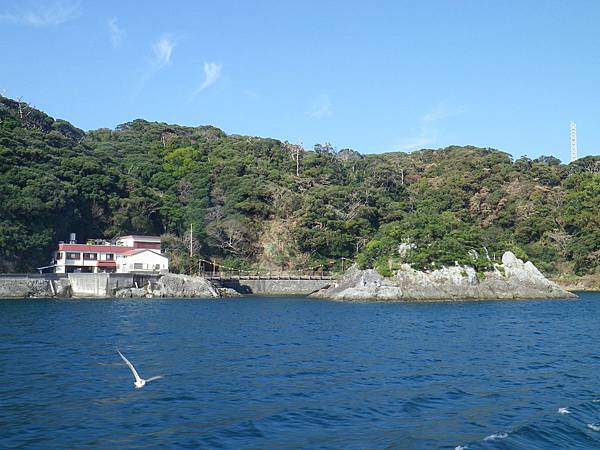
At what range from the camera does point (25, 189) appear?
6900cm

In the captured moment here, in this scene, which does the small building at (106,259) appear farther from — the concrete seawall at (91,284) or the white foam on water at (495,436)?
the white foam on water at (495,436)

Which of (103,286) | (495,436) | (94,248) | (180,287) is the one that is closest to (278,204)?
(180,287)

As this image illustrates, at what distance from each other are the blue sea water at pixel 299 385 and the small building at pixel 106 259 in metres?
31.5

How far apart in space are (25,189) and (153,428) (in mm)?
62389

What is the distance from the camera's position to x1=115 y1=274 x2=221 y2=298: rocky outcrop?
64.0m

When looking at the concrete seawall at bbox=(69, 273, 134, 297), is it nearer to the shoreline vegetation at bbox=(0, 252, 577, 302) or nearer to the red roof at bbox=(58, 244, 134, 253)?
the shoreline vegetation at bbox=(0, 252, 577, 302)

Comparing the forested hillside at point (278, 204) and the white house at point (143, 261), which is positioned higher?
the forested hillside at point (278, 204)

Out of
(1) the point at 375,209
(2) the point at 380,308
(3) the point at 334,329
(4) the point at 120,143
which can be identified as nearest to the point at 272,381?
(3) the point at 334,329

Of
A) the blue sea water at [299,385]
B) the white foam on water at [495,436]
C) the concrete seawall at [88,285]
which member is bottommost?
the white foam on water at [495,436]

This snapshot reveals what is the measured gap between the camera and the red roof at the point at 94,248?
68312 mm

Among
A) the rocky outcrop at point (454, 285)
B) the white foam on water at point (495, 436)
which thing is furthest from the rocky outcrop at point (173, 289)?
the white foam on water at point (495, 436)

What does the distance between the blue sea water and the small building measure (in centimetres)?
3151

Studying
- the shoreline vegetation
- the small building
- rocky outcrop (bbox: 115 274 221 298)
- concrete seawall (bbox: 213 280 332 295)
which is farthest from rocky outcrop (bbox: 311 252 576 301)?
the small building

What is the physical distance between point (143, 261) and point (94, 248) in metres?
6.36
